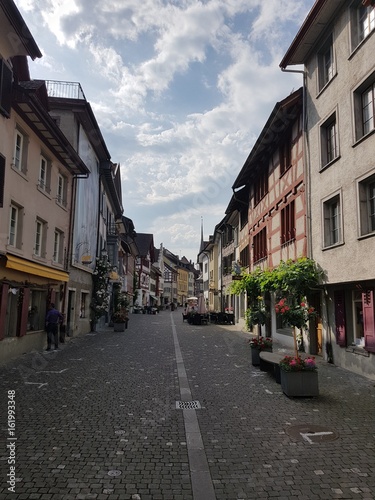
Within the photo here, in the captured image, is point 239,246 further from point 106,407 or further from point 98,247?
point 106,407

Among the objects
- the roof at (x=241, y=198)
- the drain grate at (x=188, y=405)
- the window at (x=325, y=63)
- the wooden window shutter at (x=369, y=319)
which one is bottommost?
the drain grate at (x=188, y=405)

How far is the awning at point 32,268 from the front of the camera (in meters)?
10.5

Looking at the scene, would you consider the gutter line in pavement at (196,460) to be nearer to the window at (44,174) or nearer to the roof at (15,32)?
the roof at (15,32)

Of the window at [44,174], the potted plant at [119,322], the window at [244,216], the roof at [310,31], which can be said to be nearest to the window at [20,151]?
the window at [44,174]

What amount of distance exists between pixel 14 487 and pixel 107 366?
7.04 m

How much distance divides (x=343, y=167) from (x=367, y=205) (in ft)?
4.74

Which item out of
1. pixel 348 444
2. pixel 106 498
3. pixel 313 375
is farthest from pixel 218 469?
pixel 313 375

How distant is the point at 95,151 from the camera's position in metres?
22.3

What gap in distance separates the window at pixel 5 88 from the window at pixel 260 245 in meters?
12.7

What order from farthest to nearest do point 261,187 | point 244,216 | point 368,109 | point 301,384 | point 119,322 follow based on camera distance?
point 244,216 < point 119,322 < point 261,187 < point 368,109 < point 301,384

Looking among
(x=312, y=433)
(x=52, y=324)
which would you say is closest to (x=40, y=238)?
(x=52, y=324)

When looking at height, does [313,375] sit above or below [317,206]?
below

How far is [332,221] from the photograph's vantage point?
11.8 m

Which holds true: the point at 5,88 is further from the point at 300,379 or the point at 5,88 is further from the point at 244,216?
the point at 244,216
